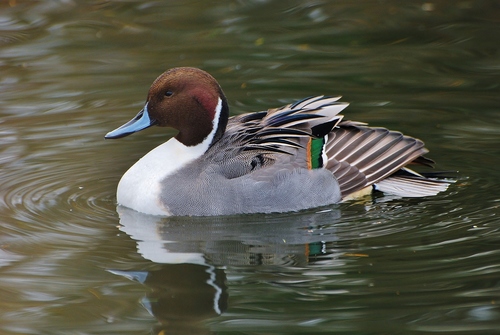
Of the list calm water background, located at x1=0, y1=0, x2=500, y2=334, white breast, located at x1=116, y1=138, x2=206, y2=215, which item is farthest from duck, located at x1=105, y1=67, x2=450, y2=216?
calm water background, located at x1=0, y1=0, x2=500, y2=334

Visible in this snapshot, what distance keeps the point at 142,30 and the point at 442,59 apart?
3943 millimetres

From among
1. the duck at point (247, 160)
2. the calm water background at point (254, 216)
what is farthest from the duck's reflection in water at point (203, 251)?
the duck at point (247, 160)

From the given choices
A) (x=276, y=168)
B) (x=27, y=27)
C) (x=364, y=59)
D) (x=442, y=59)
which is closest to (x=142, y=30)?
(x=27, y=27)

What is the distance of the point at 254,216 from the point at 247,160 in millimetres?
436

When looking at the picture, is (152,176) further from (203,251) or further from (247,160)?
(203,251)

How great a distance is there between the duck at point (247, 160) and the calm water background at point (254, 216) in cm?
14

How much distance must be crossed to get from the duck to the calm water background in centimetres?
14

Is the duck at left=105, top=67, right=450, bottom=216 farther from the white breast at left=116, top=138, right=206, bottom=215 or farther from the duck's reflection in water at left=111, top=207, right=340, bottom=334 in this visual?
the duck's reflection in water at left=111, top=207, right=340, bottom=334

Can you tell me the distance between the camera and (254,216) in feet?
23.1

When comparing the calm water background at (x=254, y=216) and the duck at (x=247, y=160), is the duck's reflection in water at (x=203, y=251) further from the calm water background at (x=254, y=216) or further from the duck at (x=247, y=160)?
the duck at (x=247, y=160)

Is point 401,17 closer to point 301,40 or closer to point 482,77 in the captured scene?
point 301,40

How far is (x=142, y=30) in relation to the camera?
12133mm

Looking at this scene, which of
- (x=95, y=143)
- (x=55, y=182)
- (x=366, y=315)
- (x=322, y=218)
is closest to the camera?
(x=366, y=315)

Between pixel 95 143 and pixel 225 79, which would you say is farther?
pixel 225 79
